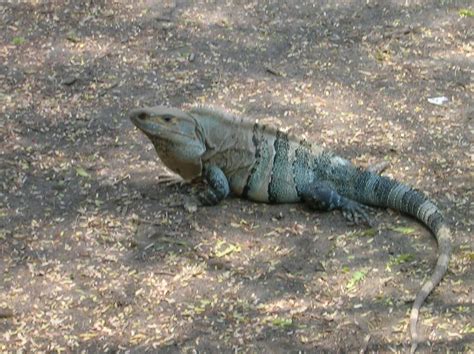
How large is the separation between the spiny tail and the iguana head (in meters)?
1.06

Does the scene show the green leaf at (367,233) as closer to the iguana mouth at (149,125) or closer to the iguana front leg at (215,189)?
the iguana front leg at (215,189)

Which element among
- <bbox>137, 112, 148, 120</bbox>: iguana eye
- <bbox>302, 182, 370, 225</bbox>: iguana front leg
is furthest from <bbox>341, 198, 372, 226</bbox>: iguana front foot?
<bbox>137, 112, 148, 120</bbox>: iguana eye

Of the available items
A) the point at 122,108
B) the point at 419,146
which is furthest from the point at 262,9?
the point at 419,146

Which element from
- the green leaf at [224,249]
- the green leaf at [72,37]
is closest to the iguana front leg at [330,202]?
the green leaf at [224,249]

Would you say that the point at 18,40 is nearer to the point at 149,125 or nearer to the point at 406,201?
the point at 149,125

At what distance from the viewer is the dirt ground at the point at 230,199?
5.21 metres

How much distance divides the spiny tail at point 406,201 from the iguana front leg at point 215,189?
2.68 ft

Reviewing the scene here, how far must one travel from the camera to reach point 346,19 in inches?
362

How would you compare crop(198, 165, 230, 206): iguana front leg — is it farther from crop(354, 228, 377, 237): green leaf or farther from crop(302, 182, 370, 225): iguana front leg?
crop(354, 228, 377, 237): green leaf

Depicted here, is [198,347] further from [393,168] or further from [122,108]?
[122,108]

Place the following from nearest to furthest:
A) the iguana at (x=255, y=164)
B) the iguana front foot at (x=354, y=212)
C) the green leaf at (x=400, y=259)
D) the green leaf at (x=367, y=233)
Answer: the green leaf at (x=400, y=259) → the green leaf at (x=367, y=233) → the iguana front foot at (x=354, y=212) → the iguana at (x=255, y=164)

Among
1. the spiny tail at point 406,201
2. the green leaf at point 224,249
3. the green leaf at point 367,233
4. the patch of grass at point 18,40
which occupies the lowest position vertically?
the patch of grass at point 18,40

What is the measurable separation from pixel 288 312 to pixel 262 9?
472 centimetres

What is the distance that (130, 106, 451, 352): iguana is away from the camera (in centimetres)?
622
